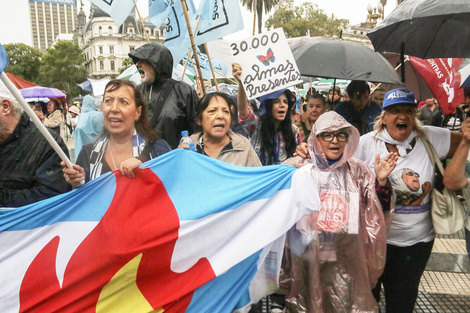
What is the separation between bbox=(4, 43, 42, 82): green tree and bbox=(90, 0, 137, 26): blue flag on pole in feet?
207

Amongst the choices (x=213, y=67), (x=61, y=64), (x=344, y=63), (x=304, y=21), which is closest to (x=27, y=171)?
(x=344, y=63)

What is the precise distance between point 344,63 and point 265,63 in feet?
3.23

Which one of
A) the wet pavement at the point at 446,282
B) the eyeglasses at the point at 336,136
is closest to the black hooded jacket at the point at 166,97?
the eyeglasses at the point at 336,136

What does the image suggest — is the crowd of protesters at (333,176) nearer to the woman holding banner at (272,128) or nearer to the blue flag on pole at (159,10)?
the woman holding banner at (272,128)

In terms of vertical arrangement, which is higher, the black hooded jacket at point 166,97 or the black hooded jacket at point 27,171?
the black hooded jacket at point 166,97

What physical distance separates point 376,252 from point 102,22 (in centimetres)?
8805

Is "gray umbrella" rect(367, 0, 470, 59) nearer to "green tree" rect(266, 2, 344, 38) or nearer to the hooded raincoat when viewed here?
the hooded raincoat

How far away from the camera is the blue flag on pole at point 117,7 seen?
395cm

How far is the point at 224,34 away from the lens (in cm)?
401

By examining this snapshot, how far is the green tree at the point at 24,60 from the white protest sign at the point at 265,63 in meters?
64.2

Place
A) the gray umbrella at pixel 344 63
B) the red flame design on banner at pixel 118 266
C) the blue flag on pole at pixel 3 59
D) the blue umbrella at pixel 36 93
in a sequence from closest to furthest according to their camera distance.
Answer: the blue flag on pole at pixel 3 59 < the red flame design on banner at pixel 118 266 < the gray umbrella at pixel 344 63 < the blue umbrella at pixel 36 93

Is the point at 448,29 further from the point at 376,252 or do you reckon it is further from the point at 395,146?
the point at 376,252

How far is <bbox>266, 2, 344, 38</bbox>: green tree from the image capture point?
4069 centimetres

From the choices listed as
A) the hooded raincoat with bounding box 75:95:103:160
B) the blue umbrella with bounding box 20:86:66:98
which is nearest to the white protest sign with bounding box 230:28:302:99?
the hooded raincoat with bounding box 75:95:103:160
